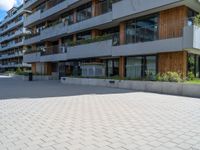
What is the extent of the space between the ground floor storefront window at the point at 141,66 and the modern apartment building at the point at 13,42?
4096 cm

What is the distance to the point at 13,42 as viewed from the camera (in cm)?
6278

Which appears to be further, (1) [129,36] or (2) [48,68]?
(2) [48,68]

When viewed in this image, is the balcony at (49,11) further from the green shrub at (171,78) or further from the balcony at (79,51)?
the green shrub at (171,78)

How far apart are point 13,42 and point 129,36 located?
51405 mm

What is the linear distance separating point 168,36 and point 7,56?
60.2m

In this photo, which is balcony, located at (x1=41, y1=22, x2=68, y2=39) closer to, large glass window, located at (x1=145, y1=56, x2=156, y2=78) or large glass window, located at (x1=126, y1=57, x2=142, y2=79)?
large glass window, located at (x1=126, y1=57, x2=142, y2=79)

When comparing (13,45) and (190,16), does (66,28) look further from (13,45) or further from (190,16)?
(13,45)

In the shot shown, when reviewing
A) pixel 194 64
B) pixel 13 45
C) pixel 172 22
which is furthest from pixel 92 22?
pixel 13 45

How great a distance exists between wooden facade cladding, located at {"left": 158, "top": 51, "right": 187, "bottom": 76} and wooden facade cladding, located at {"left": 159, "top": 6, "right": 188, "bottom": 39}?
149 cm

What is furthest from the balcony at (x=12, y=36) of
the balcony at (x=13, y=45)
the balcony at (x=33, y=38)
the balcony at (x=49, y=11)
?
the balcony at (x=49, y=11)

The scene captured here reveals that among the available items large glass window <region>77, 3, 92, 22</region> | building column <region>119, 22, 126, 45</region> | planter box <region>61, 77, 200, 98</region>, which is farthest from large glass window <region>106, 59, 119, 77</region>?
large glass window <region>77, 3, 92, 22</region>

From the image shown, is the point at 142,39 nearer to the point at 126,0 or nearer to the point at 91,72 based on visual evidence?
the point at 126,0

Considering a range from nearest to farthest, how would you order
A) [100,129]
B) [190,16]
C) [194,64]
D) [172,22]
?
[100,129], [172,22], [190,16], [194,64]

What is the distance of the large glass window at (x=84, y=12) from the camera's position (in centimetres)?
2595
